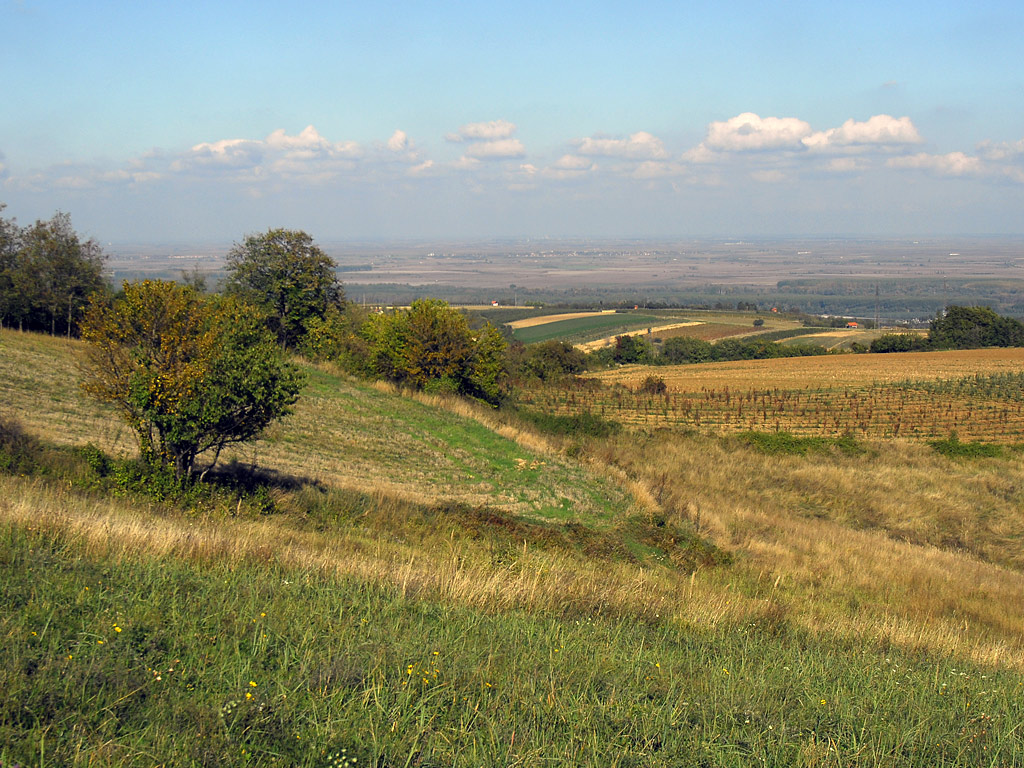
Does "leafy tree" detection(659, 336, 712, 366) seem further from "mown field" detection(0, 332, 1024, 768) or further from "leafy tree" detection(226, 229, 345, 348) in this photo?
"mown field" detection(0, 332, 1024, 768)

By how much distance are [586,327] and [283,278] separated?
169 ft

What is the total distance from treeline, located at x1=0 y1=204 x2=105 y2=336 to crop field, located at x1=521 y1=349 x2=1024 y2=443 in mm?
24472

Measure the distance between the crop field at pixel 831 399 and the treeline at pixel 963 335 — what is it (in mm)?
12007

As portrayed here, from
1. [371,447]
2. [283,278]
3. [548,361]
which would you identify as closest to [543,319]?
[548,361]

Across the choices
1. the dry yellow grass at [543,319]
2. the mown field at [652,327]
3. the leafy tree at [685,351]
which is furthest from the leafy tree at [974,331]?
the dry yellow grass at [543,319]

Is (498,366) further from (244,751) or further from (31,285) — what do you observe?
(244,751)

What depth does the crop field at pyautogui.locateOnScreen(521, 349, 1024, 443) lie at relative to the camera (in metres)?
33.9

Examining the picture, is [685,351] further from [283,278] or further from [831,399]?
[283,278]

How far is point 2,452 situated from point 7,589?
8443 mm

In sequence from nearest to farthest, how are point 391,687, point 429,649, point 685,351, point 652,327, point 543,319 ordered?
point 391,687
point 429,649
point 685,351
point 652,327
point 543,319

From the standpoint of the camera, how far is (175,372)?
1139 cm

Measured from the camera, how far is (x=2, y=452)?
11.4 metres

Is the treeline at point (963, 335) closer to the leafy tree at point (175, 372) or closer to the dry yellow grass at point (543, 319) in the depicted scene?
the dry yellow grass at point (543, 319)

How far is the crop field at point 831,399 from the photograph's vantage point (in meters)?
33.9
